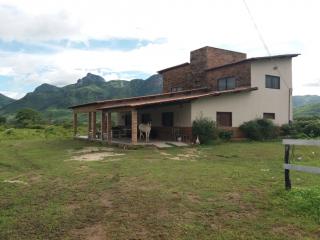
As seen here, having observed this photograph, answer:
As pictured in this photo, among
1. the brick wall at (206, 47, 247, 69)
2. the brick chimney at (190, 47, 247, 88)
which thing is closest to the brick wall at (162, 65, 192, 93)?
the brick chimney at (190, 47, 247, 88)

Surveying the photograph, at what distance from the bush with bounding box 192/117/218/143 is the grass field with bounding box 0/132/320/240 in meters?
9.99

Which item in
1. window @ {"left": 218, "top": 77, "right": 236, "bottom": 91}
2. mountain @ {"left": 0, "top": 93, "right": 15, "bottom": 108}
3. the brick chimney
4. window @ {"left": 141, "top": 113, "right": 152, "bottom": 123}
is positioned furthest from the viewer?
mountain @ {"left": 0, "top": 93, "right": 15, "bottom": 108}

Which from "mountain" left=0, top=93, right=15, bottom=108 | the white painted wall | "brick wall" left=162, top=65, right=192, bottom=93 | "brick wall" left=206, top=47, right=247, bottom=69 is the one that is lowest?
the white painted wall

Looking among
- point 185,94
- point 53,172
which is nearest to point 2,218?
point 53,172

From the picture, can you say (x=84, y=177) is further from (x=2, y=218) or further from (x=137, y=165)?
(x=2, y=218)

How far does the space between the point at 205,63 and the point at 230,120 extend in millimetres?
7637

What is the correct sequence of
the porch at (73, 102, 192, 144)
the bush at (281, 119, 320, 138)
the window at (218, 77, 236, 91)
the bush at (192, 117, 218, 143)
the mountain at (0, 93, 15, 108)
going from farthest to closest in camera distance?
the mountain at (0, 93, 15, 108) → the window at (218, 77, 236, 91) → the bush at (281, 119, 320, 138) → the porch at (73, 102, 192, 144) → the bush at (192, 117, 218, 143)

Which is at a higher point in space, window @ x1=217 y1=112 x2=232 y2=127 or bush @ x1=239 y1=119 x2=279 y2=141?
window @ x1=217 y1=112 x2=232 y2=127

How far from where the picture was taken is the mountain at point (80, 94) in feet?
456

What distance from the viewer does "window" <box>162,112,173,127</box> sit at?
76.2 ft

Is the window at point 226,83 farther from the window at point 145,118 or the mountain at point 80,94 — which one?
the mountain at point 80,94

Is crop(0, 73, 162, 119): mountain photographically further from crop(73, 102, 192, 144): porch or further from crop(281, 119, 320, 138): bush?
crop(281, 119, 320, 138): bush

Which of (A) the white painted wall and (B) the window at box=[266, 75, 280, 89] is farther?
(B) the window at box=[266, 75, 280, 89]

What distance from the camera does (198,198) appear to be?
6660 mm
